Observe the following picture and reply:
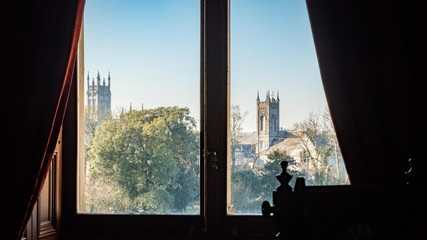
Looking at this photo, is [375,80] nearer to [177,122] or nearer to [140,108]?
[177,122]

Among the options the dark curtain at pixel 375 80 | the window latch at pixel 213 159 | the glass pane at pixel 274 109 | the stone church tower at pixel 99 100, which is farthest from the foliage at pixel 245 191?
the stone church tower at pixel 99 100

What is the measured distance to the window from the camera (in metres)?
2.58

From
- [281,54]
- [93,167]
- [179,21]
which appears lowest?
[93,167]

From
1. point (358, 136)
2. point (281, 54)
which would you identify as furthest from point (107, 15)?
point (358, 136)

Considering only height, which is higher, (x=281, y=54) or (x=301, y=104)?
(x=281, y=54)

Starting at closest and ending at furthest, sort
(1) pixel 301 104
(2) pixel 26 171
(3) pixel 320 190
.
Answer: (3) pixel 320 190, (2) pixel 26 171, (1) pixel 301 104

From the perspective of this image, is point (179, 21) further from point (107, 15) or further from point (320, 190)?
point (320, 190)

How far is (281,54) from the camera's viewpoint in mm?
2590

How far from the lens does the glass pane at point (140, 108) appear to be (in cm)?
260

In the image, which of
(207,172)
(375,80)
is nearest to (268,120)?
(207,172)

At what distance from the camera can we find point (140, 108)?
262 centimetres

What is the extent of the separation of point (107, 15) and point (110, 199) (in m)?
1.01

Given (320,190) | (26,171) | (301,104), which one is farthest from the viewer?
(301,104)

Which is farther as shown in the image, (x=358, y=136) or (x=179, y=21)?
(x=179, y=21)
